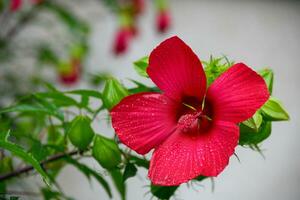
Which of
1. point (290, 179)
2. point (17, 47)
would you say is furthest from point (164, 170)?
point (290, 179)

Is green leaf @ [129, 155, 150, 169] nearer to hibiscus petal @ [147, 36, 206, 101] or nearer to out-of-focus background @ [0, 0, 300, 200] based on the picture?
hibiscus petal @ [147, 36, 206, 101]

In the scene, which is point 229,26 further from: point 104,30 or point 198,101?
point 198,101

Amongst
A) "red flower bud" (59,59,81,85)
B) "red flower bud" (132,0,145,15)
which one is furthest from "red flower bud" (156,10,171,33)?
"red flower bud" (59,59,81,85)

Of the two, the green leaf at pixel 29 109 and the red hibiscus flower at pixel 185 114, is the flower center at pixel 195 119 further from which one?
the green leaf at pixel 29 109

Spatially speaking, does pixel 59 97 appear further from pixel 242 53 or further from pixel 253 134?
pixel 242 53

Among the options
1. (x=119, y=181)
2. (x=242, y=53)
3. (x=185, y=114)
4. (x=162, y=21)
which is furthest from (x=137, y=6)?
(x=185, y=114)
